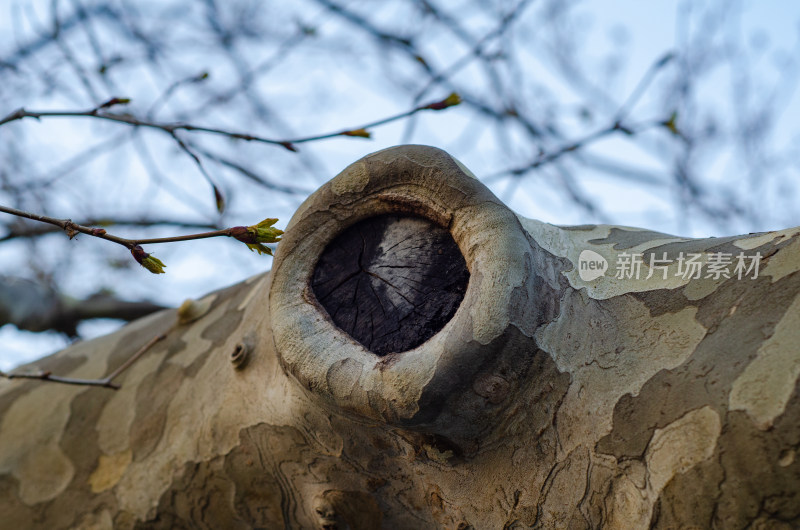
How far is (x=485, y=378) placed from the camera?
0.79 m

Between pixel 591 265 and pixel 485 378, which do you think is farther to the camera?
pixel 591 265

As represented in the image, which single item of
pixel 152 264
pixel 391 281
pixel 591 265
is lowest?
pixel 152 264

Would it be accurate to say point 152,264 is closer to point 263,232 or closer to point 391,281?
point 263,232

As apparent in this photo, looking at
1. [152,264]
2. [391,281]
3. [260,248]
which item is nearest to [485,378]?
[391,281]

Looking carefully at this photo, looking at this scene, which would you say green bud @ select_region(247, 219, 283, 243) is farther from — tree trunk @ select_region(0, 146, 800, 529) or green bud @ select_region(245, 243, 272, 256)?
tree trunk @ select_region(0, 146, 800, 529)

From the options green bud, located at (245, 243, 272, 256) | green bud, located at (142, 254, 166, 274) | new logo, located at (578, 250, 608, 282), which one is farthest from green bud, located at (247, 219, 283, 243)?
new logo, located at (578, 250, 608, 282)

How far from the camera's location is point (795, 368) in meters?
0.69

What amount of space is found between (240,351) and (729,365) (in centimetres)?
70

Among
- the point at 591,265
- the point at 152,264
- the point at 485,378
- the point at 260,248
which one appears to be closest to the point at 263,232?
the point at 260,248

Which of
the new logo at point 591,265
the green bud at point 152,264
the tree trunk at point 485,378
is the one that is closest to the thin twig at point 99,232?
the green bud at point 152,264

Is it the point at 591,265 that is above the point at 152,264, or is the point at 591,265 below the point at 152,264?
above

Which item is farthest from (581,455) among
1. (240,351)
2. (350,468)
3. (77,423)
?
(77,423)

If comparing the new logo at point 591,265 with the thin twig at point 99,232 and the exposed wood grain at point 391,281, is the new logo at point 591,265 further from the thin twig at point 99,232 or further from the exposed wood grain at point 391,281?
the thin twig at point 99,232

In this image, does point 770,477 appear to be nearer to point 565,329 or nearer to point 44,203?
point 565,329
